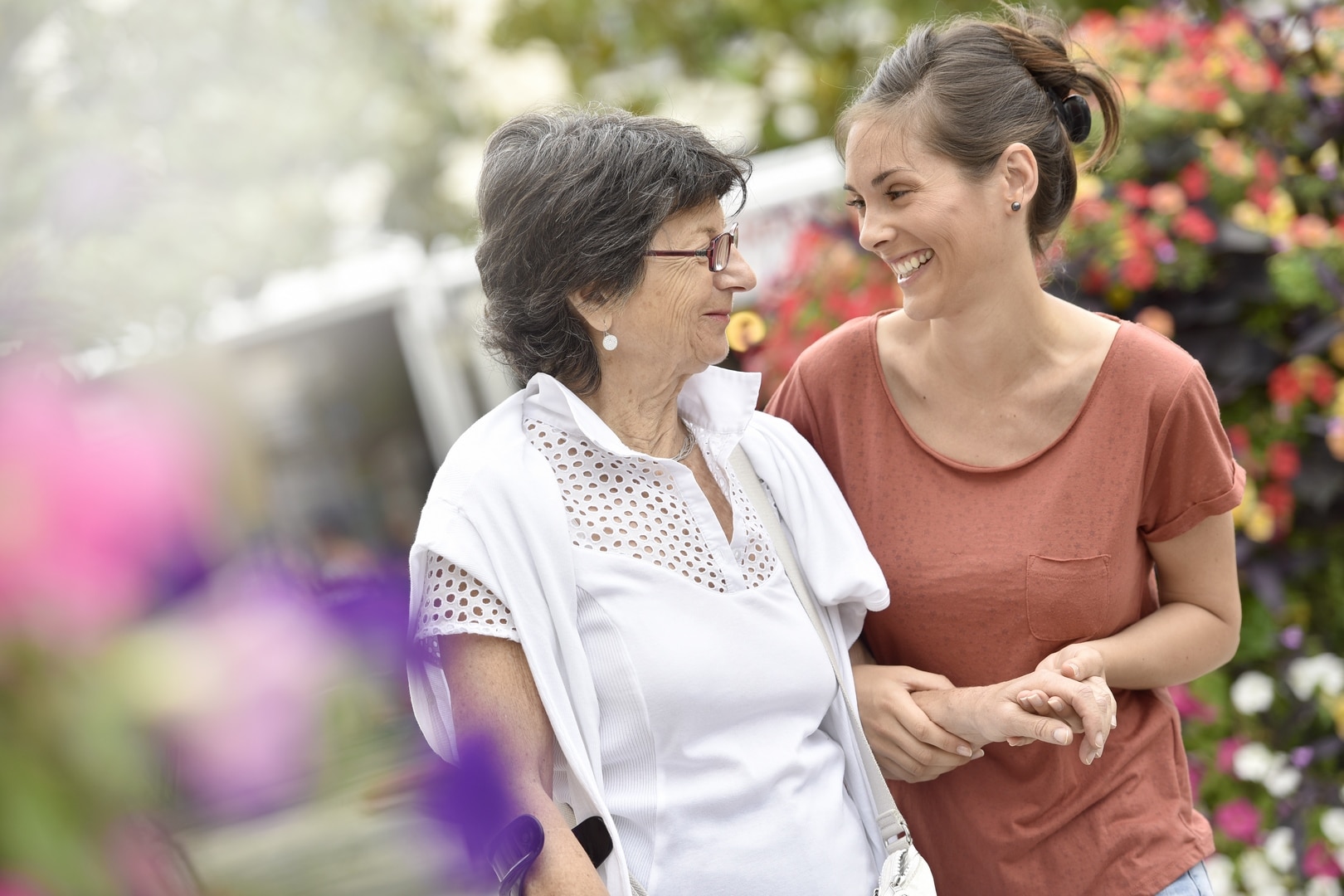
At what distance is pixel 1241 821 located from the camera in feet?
12.6

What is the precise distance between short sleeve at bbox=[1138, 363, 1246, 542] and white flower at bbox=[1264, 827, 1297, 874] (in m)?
2.05

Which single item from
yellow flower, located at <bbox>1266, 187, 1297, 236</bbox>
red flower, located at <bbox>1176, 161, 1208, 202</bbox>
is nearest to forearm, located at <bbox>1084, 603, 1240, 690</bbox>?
yellow flower, located at <bbox>1266, 187, 1297, 236</bbox>

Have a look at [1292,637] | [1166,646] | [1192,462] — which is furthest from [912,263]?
[1292,637]

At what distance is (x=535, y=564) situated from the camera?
1803 mm

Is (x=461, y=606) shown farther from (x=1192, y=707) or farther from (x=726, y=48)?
(x=726, y=48)

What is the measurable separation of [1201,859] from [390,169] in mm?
10398

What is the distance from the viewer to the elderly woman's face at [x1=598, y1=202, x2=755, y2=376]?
6.49 ft

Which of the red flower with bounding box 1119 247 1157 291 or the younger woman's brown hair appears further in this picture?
the red flower with bounding box 1119 247 1157 291

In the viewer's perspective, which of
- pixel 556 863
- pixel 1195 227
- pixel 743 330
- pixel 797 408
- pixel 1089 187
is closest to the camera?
pixel 556 863

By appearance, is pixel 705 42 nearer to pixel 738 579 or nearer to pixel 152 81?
pixel 738 579

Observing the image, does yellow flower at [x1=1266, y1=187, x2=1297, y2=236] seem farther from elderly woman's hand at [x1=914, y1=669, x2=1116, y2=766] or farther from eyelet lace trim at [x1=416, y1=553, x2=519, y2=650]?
eyelet lace trim at [x1=416, y1=553, x2=519, y2=650]

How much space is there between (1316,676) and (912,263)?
2.47m

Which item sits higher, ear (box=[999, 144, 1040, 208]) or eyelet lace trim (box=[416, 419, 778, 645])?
ear (box=[999, 144, 1040, 208])

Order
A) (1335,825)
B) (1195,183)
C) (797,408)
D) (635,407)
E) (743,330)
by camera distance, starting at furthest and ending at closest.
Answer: (1195,183) < (1335,825) < (743,330) < (797,408) < (635,407)
